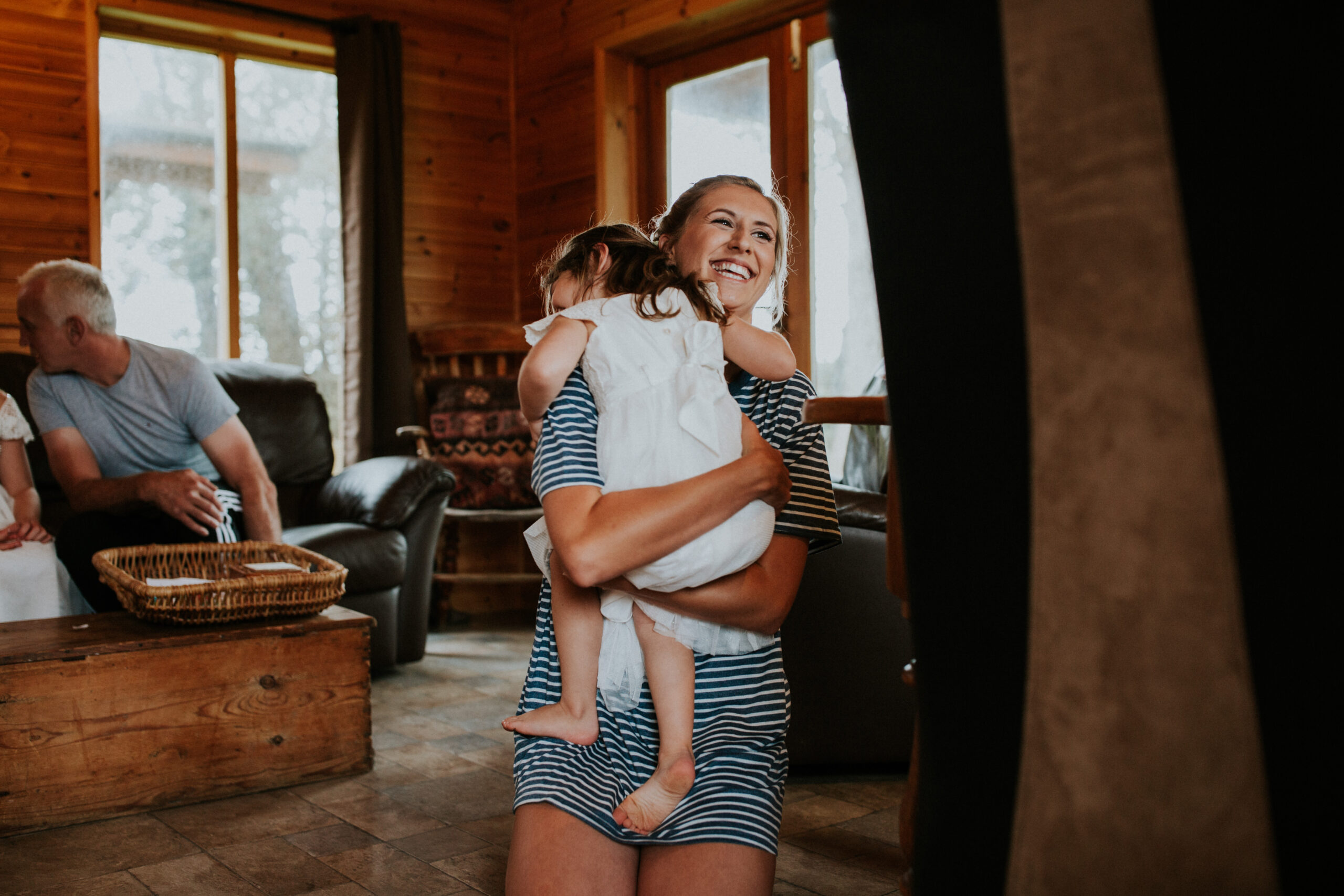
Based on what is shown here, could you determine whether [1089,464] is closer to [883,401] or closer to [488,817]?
[883,401]

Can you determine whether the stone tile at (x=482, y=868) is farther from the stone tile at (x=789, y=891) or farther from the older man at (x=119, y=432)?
the older man at (x=119, y=432)

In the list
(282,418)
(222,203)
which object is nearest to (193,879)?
(282,418)

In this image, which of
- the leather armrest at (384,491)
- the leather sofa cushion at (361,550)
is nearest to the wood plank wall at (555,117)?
the leather armrest at (384,491)

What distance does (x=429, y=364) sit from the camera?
4.69m

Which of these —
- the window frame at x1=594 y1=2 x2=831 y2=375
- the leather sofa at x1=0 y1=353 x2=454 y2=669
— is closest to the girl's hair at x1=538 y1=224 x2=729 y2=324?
the leather sofa at x1=0 y1=353 x2=454 y2=669

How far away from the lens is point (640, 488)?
3.67ft

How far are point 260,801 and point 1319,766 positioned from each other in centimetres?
211

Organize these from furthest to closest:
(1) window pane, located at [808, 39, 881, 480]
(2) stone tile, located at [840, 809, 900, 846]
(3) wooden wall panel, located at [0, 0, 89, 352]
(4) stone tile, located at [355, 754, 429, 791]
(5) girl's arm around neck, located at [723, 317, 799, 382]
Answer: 1. (3) wooden wall panel, located at [0, 0, 89, 352]
2. (1) window pane, located at [808, 39, 881, 480]
3. (4) stone tile, located at [355, 754, 429, 791]
4. (2) stone tile, located at [840, 809, 900, 846]
5. (5) girl's arm around neck, located at [723, 317, 799, 382]

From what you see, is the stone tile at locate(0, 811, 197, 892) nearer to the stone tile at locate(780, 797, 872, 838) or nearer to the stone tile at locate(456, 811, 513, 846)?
the stone tile at locate(456, 811, 513, 846)

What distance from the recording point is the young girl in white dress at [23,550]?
2387mm

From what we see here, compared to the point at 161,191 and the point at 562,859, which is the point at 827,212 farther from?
the point at 562,859

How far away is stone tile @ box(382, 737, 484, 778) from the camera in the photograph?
232 cm

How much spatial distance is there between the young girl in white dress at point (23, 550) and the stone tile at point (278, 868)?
826mm

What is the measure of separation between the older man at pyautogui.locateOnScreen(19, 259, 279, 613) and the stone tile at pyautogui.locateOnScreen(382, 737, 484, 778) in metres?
0.70
